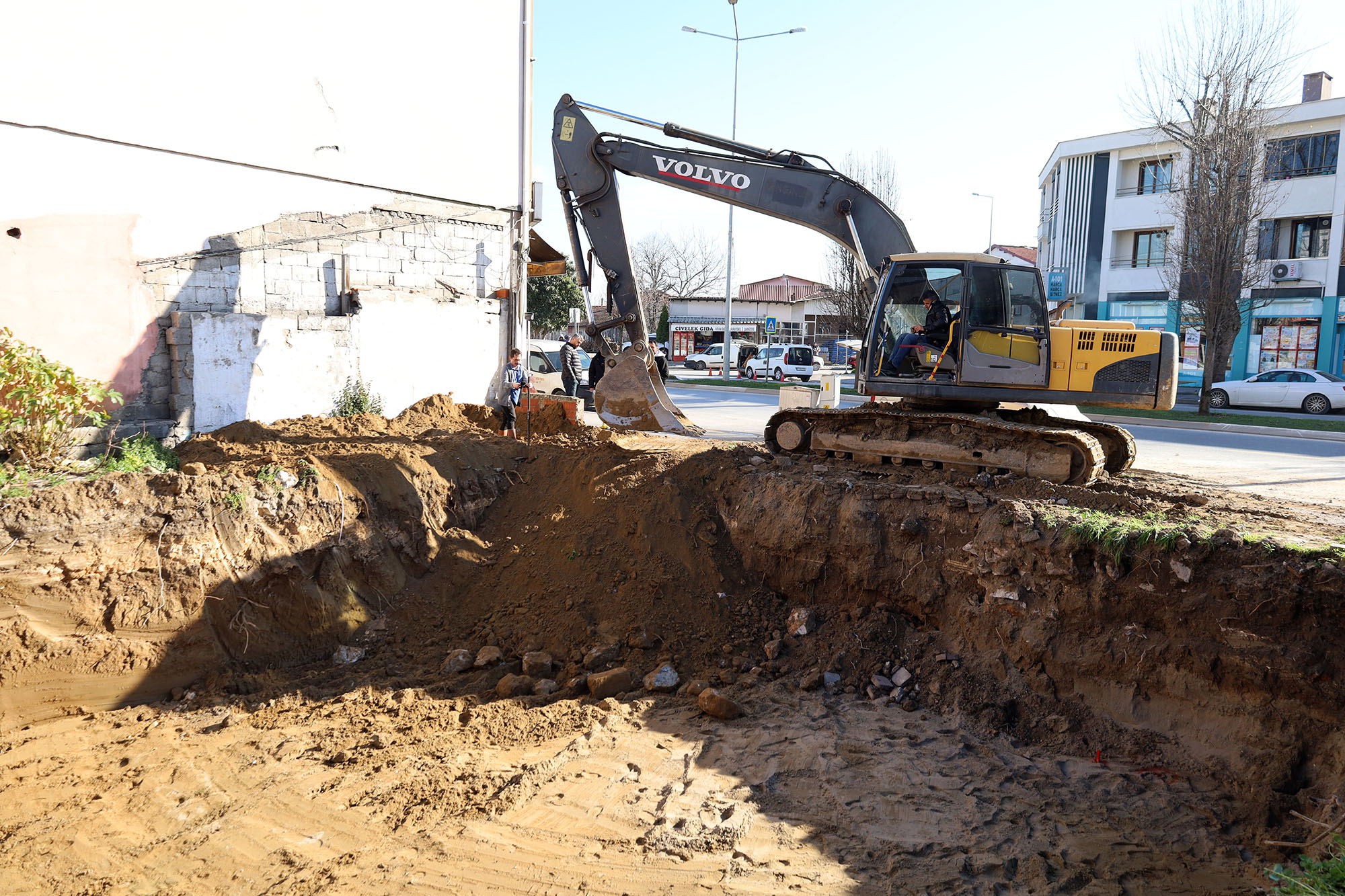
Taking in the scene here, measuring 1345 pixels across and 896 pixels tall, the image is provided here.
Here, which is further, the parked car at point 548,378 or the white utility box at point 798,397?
the parked car at point 548,378

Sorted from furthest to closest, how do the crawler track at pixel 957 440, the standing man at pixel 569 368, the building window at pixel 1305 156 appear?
the building window at pixel 1305 156, the standing man at pixel 569 368, the crawler track at pixel 957 440

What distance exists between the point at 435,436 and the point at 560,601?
351 centimetres

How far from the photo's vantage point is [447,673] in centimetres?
694

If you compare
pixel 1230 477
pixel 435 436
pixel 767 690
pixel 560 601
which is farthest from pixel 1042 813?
pixel 1230 477

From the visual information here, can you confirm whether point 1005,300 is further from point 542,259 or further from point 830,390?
point 542,259

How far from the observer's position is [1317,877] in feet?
12.6

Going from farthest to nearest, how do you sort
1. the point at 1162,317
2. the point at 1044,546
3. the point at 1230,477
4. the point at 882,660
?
the point at 1162,317 < the point at 1230,477 < the point at 882,660 < the point at 1044,546

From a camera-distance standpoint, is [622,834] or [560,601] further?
[560,601]

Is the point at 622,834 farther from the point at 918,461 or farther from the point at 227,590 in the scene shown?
the point at 918,461

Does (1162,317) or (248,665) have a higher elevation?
(1162,317)

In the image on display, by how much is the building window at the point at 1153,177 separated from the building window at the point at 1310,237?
4131 millimetres

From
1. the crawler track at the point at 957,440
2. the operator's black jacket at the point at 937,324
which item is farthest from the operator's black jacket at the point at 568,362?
the operator's black jacket at the point at 937,324

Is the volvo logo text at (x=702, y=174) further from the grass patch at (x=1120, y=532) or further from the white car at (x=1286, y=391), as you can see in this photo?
the white car at (x=1286, y=391)

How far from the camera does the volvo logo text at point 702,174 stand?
9992mm
